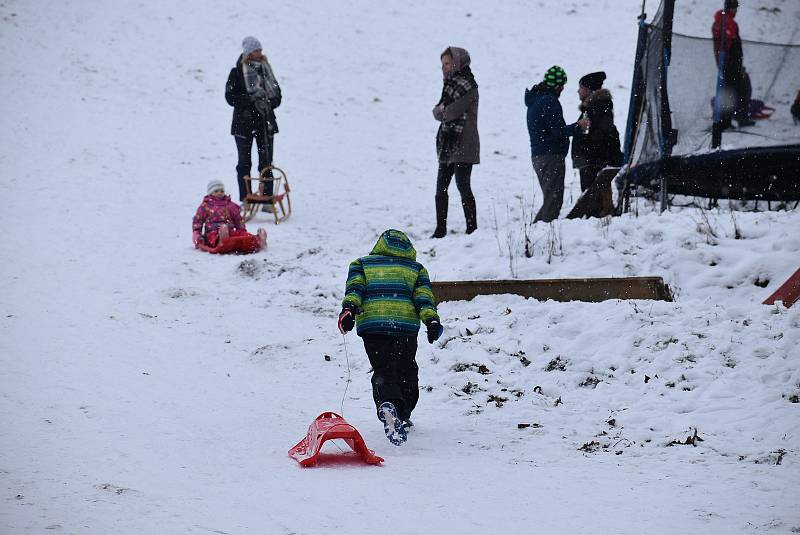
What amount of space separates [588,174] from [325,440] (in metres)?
6.39

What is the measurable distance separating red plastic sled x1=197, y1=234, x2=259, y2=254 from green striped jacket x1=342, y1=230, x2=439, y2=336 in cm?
472

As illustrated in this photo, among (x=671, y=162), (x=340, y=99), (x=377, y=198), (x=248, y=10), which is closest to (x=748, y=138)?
(x=671, y=162)

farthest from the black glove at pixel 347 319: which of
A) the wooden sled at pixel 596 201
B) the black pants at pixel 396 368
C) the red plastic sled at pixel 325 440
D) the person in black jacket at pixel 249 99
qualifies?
the person in black jacket at pixel 249 99

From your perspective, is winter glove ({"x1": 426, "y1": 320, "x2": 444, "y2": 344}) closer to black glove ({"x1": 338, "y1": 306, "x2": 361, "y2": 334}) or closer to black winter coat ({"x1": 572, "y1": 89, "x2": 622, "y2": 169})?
black glove ({"x1": 338, "y1": 306, "x2": 361, "y2": 334})

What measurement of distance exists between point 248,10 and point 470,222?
13.5 m

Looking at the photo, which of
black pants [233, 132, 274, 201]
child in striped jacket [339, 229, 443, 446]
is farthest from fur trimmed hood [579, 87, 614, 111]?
child in striped jacket [339, 229, 443, 446]

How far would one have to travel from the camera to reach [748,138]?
8547mm

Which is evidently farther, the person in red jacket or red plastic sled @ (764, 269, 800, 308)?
the person in red jacket

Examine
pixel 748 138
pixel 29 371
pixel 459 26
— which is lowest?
pixel 29 371

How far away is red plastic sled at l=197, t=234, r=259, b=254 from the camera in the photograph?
31.0 feet

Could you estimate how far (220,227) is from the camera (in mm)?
9492

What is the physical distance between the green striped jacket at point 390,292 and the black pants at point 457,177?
14.2 feet

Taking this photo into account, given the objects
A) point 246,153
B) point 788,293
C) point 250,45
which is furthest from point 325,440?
point 250,45

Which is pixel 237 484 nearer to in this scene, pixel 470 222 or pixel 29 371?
pixel 29 371
